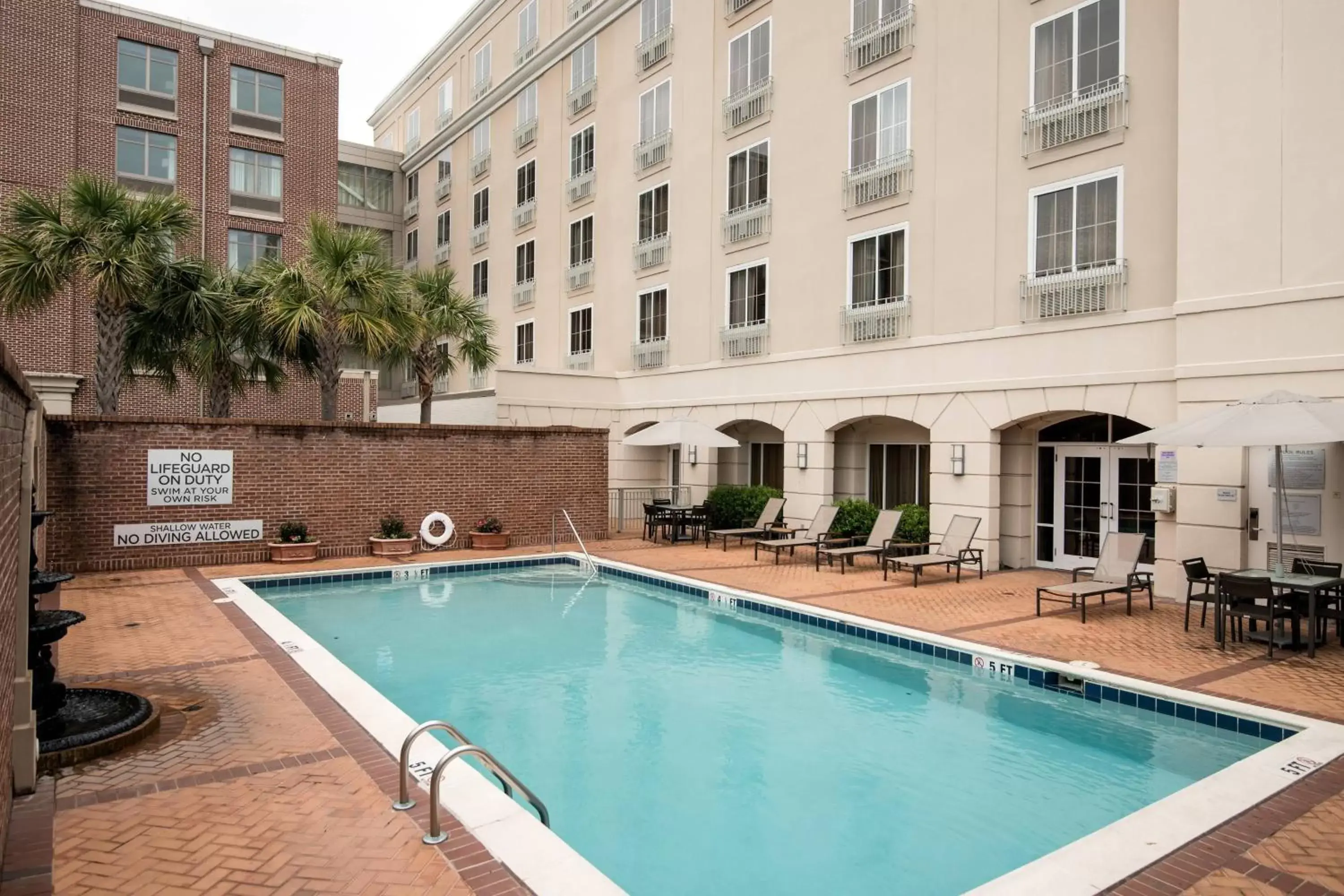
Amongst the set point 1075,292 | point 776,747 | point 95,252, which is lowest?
point 776,747

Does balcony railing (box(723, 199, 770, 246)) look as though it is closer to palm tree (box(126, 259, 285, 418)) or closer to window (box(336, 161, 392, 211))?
palm tree (box(126, 259, 285, 418))

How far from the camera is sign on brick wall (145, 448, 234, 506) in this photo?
45.7 ft

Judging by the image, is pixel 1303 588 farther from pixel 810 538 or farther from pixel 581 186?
pixel 581 186

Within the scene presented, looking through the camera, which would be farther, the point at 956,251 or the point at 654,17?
the point at 654,17

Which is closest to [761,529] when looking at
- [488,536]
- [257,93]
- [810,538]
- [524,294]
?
[810,538]

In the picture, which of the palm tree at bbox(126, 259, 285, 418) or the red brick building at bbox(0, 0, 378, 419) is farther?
the red brick building at bbox(0, 0, 378, 419)

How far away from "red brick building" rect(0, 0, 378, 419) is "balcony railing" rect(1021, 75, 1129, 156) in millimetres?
19577

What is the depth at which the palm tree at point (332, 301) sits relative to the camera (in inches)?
604

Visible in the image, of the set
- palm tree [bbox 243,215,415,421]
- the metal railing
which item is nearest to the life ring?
palm tree [bbox 243,215,415,421]

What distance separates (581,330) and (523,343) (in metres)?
3.90

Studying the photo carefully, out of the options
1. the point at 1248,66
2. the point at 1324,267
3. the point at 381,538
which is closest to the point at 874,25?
the point at 1248,66

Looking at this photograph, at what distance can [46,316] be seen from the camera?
950 inches

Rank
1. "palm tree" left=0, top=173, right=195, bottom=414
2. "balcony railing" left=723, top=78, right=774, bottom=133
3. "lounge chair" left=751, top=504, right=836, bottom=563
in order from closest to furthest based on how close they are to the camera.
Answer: "palm tree" left=0, top=173, right=195, bottom=414
"lounge chair" left=751, top=504, right=836, bottom=563
"balcony railing" left=723, top=78, right=774, bottom=133

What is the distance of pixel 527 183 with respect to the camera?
29250 millimetres
